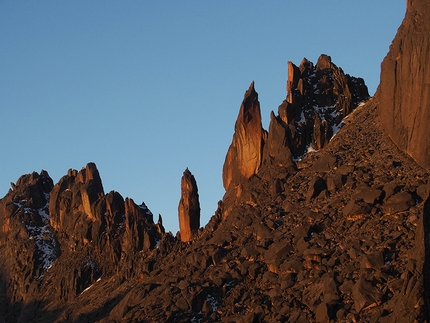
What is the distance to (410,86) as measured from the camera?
83188mm

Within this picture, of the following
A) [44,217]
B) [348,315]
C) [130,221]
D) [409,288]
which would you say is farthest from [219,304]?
[44,217]

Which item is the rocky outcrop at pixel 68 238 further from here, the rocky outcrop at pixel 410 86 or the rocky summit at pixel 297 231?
the rocky outcrop at pixel 410 86

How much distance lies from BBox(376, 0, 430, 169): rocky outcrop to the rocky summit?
15 centimetres

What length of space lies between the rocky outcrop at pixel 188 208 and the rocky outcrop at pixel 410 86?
2403 centimetres

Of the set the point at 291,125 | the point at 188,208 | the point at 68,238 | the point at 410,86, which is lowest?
the point at 188,208

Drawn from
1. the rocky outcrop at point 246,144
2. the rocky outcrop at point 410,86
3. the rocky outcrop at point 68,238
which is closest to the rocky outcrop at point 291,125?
the rocky outcrop at point 246,144

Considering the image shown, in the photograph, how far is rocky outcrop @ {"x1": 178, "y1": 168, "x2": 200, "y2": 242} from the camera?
102688mm

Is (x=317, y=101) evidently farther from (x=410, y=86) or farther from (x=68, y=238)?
(x=68, y=238)

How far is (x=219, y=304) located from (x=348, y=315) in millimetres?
13437

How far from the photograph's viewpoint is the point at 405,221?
74688 millimetres

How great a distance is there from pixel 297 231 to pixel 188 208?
86.3 ft

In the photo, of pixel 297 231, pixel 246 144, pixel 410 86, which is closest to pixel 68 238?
pixel 246 144

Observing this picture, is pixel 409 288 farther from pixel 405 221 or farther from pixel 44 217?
pixel 44 217

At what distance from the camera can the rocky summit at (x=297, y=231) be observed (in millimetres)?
70875
